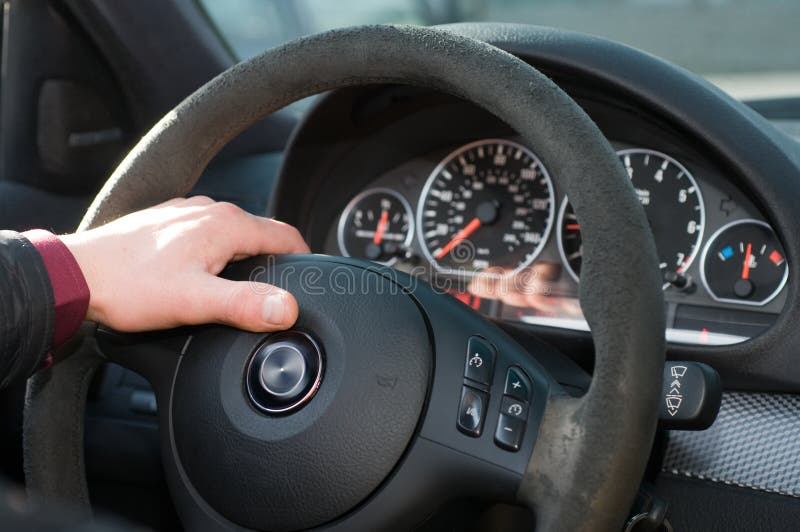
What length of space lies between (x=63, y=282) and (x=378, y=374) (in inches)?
13.9

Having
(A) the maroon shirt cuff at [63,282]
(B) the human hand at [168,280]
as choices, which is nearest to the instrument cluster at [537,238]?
(B) the human hand at [168,280]

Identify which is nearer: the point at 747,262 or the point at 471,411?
the point at 471,411

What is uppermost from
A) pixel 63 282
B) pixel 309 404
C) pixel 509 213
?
pixel 509 213

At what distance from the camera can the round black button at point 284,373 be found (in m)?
1.07

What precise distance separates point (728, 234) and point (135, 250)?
102cm

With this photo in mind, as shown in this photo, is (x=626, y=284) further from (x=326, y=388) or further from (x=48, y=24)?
(x=48, y=24)

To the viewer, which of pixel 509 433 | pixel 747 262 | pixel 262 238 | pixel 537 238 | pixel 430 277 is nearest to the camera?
pixel 509 433

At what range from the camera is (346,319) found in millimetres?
1099

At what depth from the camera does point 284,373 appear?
108 cm

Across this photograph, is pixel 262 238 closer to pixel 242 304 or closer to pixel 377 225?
pixel 242 304

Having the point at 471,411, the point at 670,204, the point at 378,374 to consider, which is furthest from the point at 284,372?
the point at 670,204

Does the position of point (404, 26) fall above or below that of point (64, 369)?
above

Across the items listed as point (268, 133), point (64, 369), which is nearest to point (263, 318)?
point (64, 369)

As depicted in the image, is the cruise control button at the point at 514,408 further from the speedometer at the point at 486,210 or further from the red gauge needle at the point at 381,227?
the red gauge needle at the point at 381,227
